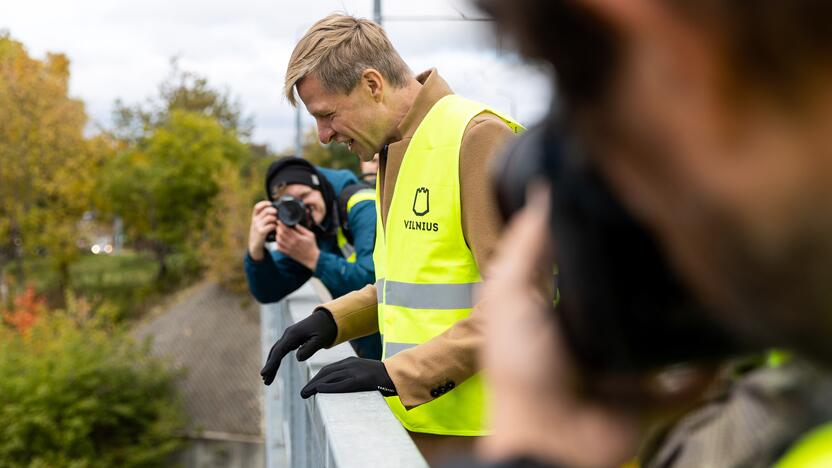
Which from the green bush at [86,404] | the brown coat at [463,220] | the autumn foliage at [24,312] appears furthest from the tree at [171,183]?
the brown coat at [463,220]

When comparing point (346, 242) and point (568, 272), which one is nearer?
point (568, 272)

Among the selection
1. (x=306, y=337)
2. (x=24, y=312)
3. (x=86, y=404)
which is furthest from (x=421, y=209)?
(x=24, y=312)

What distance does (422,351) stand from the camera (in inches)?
83.1

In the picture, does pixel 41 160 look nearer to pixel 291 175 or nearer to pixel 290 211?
pixel 291 175

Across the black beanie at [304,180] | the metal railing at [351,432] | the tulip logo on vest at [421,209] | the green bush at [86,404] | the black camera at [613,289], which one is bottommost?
the green bush at [86,404]

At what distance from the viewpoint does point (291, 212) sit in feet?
13.2

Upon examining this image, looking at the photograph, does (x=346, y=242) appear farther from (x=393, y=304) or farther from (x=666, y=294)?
(x=666, y=294)

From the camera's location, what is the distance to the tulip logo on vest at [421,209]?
2.28m

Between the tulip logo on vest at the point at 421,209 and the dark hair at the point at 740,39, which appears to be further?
the tulip logo on vest at the point at 421,209

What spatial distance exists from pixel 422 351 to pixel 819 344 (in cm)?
157

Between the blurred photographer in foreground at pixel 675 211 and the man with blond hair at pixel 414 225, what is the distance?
4.24ft

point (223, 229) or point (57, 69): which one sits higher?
point (57, 69)

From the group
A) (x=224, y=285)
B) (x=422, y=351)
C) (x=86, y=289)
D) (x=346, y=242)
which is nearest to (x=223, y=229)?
(x=224, y=285)

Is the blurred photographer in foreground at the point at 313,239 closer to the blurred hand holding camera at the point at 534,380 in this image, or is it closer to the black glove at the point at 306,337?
the black glove at the point at 306,337
